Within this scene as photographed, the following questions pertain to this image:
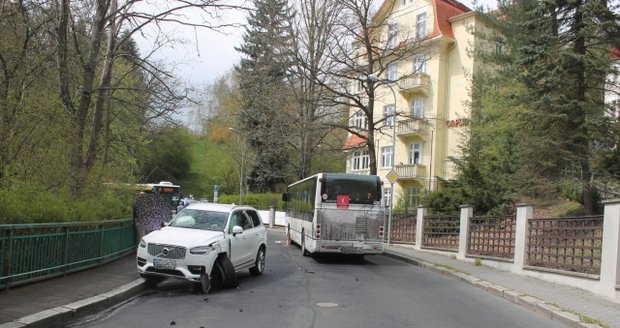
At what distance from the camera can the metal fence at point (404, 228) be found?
2366 cm

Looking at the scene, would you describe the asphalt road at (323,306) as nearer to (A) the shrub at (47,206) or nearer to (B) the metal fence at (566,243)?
(B) the metal fence at (566,243)

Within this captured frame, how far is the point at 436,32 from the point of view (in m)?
42.1

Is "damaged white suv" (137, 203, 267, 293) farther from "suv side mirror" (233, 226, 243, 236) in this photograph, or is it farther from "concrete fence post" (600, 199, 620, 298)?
"concrete fence post" (600, 199, 620, 298)

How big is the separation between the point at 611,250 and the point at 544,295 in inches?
59.3

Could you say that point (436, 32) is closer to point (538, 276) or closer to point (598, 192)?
point (598, 192)

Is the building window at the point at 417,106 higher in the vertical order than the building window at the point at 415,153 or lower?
higher

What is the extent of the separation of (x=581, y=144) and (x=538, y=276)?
7.66 m

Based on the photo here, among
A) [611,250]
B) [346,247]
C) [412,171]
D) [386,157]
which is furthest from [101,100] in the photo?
[386,157]

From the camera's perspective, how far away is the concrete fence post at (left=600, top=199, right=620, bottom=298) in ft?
32.7

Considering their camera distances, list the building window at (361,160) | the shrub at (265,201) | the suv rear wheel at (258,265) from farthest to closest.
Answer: the building window at (361,160)
the shrub at (265,201)
the suv rear wheel at (258,265)

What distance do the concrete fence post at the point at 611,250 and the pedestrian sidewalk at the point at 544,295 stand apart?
0.32 metres

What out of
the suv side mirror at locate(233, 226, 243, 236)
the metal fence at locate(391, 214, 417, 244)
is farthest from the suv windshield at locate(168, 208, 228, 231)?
the metal fence at locate(391, 214, 417, 244)

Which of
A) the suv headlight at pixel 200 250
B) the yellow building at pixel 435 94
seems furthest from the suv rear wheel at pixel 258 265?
the yellow building at pixel 435 94

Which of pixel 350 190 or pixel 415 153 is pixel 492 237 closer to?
pixel 350 190
